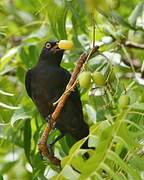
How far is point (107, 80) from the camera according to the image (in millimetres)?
2695

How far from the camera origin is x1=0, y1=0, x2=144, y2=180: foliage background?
7.17 ft

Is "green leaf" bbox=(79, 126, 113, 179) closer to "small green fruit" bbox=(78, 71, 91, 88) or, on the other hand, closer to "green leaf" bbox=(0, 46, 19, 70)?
"small green fruit" bbox=(78, 71, 91, 88)

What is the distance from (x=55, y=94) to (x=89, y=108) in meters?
0.37

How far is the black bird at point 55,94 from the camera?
3.72 m

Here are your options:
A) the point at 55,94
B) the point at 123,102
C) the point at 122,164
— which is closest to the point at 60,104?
the point at 123,102

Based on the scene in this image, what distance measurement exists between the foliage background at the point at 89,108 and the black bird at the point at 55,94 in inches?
2.5

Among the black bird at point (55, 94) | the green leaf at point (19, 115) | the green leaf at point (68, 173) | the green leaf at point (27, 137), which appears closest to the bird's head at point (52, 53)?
the black bird at point (55, 94)

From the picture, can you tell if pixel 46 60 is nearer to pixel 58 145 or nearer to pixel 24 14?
pixel 58 145

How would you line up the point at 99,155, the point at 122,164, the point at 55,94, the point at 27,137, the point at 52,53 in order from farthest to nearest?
the point at 52,53
the point at 55,94
the point at 27,137
the point at 122,164
the point at 99,155

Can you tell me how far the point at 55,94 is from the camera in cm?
383

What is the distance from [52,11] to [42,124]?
757 mm

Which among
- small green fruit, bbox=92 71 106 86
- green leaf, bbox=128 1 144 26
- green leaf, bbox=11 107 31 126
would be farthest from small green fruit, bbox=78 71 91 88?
green leaf, bbox=128 1 144 26

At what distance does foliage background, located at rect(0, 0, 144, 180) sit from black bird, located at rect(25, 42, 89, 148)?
0.06m

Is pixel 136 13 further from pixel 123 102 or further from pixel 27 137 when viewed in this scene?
pixel 123 102
